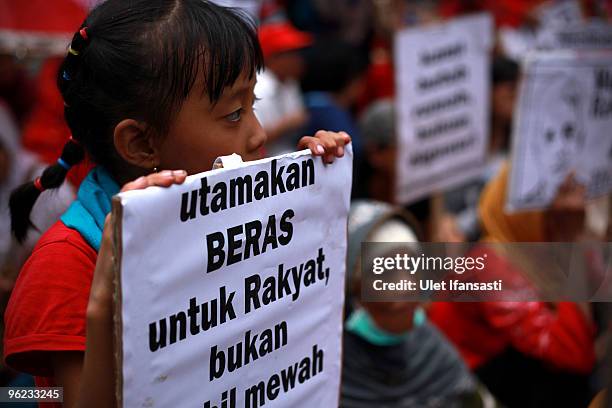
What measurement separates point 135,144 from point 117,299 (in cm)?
36

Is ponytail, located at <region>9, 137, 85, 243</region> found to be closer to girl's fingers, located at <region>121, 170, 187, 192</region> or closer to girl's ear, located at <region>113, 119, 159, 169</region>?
girl's ear, located at <region>113, 119, 159, 169</region>

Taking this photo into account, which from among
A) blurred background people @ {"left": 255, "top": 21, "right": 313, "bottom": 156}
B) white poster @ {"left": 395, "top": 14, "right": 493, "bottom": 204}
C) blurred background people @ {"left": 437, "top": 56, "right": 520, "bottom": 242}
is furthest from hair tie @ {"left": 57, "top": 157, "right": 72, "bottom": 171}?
blurred background people @ {"left": 437, "top": 56, "right": 520, "bottom": 242}

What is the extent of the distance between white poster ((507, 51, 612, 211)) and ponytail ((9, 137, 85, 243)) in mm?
2198

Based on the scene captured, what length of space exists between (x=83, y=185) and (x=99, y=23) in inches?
11.4

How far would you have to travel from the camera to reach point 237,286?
57.4 inches

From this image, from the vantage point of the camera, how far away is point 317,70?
5621mm

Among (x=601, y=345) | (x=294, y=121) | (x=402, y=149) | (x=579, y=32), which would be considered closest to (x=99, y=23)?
(x=601, y=345)

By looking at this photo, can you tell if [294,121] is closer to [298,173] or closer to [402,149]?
[402,149]

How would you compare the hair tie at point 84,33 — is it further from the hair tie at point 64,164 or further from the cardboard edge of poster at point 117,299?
the cardboard edge of poster at point 117,299

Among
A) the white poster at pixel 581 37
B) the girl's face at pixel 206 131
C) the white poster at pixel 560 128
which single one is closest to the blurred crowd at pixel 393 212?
the white poster at pixel 560 128

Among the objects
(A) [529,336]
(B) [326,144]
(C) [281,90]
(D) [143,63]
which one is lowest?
(A) [529,336]

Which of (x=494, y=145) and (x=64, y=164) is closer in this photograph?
(x=64, y=164)

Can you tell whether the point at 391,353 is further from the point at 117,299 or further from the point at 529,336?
the point at 117,299

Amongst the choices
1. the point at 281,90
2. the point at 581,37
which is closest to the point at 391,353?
the point at 581,37
